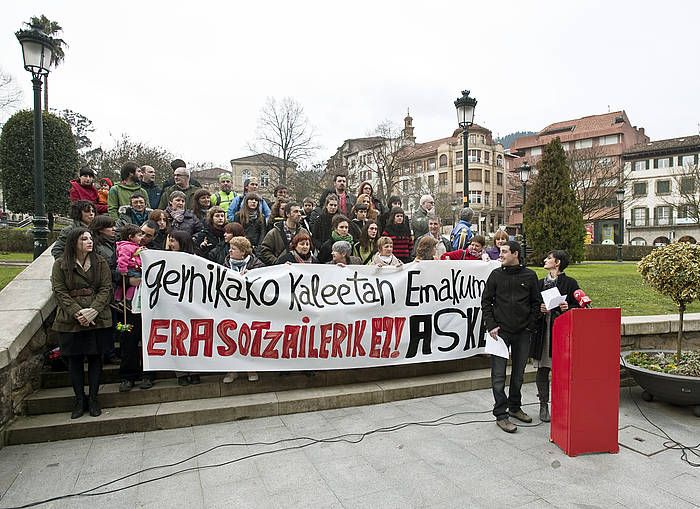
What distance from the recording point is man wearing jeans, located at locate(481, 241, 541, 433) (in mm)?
4520

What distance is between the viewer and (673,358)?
544 centimetres

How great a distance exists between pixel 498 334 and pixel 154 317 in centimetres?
372

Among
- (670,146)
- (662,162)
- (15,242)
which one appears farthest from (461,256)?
(662,162)

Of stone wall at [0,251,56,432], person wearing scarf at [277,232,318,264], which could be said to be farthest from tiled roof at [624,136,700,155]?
stone wall at [0,251,56,432]

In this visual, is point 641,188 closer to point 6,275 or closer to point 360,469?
point 360,469

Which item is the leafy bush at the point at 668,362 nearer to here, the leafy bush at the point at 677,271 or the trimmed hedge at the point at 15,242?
the leafy bush at the point at 677,271

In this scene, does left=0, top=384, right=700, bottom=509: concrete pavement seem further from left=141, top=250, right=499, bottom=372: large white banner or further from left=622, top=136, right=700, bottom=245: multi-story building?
left=622, top=136, right=700, bottom=245: multi-story building

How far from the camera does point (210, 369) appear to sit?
16.0ft

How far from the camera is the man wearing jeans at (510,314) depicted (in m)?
4.52

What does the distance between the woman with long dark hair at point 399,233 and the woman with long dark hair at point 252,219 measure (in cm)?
203

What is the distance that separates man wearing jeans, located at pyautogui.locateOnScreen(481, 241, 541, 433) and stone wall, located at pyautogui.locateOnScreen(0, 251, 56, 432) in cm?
474

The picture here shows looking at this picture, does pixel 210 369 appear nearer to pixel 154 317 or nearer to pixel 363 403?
pixel 154 317

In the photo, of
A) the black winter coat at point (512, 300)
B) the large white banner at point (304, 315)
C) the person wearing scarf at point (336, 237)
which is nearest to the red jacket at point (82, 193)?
the large white banner at point (304, 315)

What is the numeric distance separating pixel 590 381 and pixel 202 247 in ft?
15.6
